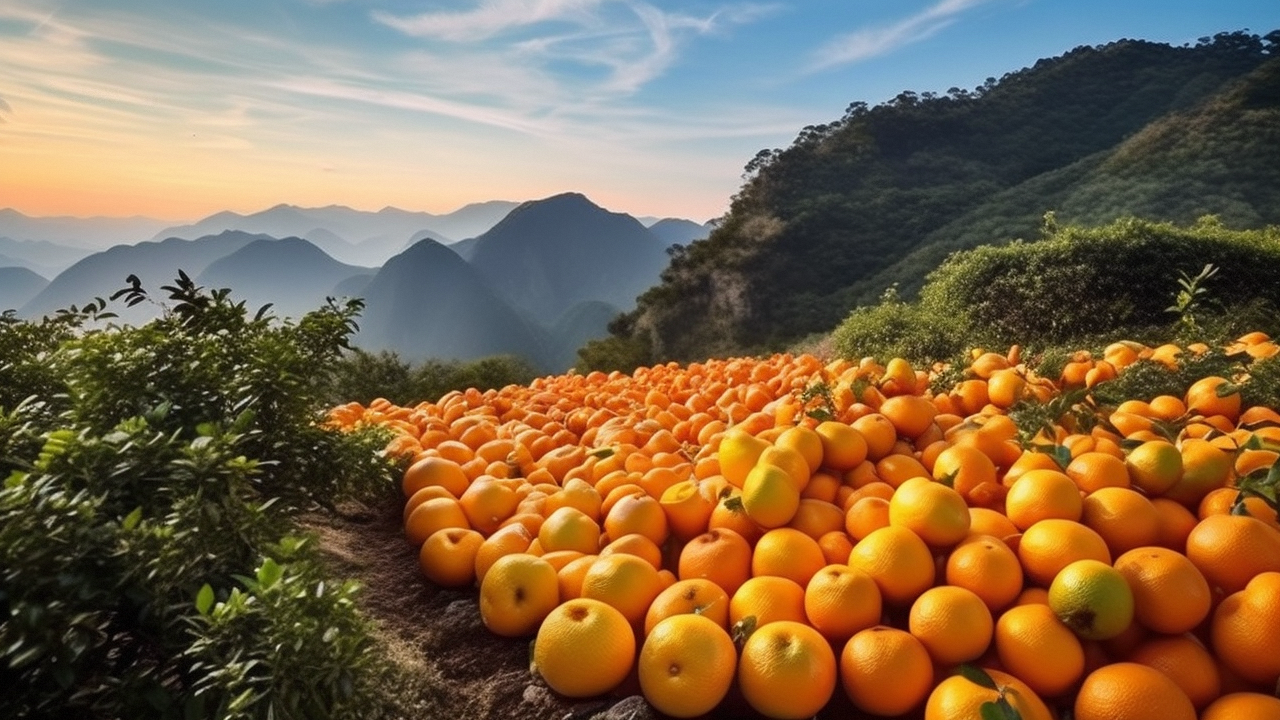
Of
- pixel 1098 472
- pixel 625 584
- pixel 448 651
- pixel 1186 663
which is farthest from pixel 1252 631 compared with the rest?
pixel 448 651

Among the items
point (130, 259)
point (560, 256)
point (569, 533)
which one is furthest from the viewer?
point (560, 256)

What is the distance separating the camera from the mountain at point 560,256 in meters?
112

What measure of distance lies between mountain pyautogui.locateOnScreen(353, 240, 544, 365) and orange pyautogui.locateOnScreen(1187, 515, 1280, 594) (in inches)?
3088

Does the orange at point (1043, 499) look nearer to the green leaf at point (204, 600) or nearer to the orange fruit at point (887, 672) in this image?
the orange fruit at point (887, 672)

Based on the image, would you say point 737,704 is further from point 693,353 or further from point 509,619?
point 693,353

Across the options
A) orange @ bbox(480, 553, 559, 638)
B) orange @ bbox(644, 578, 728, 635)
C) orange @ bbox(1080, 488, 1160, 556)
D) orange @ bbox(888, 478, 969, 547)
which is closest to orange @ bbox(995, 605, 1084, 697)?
orange @ bbox(888, 478, 969, 547)

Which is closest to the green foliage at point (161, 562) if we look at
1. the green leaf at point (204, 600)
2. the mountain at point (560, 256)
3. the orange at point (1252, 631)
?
the green leaf at point (204, 600)

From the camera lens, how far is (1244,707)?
2039 mm

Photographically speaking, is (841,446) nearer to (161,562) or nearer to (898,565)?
(898,565)

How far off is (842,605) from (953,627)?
0.31m

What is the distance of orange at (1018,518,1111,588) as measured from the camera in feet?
7.80

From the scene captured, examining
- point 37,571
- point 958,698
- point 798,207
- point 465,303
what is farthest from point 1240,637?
point 465,303

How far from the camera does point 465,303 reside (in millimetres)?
92812

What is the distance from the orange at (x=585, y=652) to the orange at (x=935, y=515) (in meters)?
1.00
